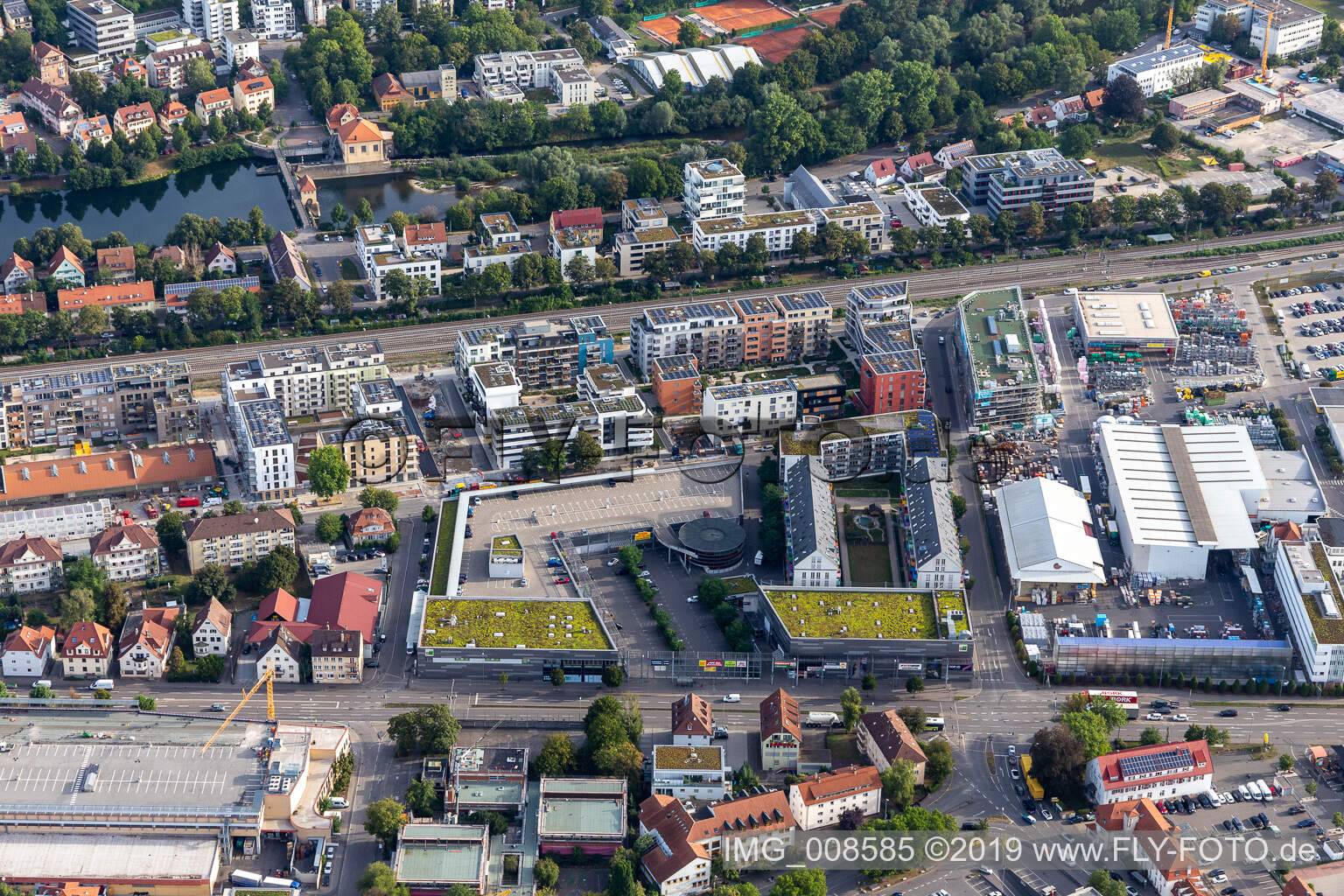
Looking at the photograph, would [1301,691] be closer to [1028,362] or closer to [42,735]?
[1028,362]

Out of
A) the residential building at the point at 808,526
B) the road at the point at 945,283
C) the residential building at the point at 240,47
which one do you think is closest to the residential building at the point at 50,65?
the residential building at the point at 240,47

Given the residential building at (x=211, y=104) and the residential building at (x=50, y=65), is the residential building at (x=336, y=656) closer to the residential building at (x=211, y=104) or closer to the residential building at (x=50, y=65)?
the residential building at (x=211, y=104)

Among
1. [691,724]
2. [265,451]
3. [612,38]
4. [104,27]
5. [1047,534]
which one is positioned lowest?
[612,38]

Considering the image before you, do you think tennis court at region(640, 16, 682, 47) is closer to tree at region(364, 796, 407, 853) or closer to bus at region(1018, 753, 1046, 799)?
bus at region(1018, 753, 1046, 799)

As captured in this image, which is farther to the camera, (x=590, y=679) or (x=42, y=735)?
(x=590, y=679)

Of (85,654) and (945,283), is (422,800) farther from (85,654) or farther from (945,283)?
(945,283)

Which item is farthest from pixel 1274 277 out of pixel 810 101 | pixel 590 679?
pixel 590 679

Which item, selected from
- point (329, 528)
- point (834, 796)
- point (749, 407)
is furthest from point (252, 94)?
point (834, 796)

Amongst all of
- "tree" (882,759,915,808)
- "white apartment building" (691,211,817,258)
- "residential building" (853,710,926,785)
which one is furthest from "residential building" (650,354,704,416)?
"tree" (882,759,915,808)
